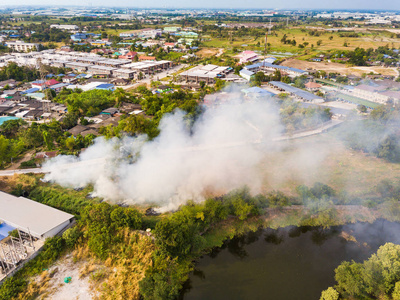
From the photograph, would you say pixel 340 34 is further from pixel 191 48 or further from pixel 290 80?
A: pixel 290 80

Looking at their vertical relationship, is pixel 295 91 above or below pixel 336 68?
below

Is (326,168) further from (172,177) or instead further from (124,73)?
(124,73)

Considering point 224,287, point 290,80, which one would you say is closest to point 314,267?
point 224,287

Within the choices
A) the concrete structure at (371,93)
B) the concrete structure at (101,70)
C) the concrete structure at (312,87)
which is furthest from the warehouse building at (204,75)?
the concrete structure at (371,93)

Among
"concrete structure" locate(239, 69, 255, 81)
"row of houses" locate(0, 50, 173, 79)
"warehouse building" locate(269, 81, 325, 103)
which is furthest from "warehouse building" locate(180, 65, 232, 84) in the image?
"warehouse building" locate(269, 81, 325, 103)

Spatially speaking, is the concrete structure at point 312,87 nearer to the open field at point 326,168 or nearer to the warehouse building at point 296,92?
the warehouse building at point 296,92

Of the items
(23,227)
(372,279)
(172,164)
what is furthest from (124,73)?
(372,279)
